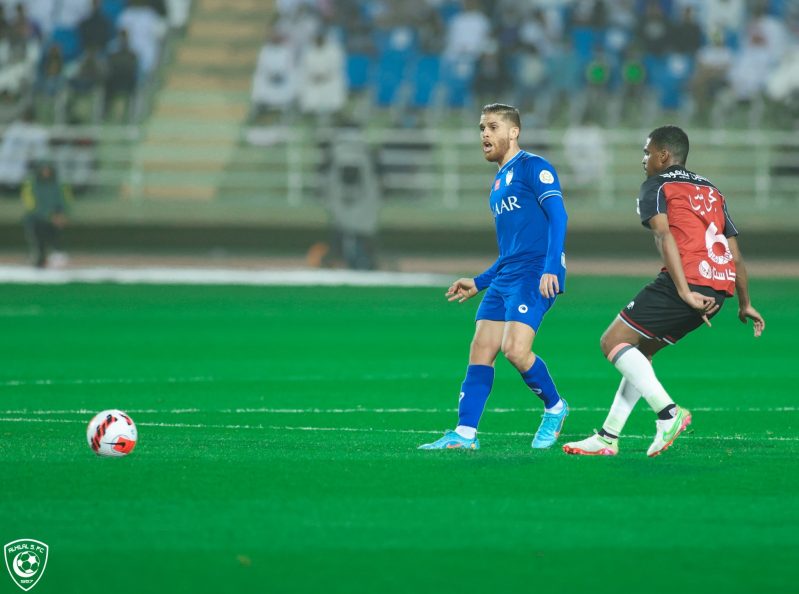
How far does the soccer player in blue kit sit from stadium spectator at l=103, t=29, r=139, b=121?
20.9 m

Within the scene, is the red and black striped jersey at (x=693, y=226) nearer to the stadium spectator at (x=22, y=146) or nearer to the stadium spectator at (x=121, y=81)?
the stadium spectator at (x=22, y=146)

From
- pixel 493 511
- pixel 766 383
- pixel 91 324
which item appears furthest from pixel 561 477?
pixel 91 324

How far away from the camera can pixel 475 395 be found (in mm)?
8461

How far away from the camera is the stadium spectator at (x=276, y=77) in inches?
1108

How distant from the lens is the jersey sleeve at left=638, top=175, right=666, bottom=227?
7.92 m

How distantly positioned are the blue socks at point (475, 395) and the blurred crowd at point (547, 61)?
19425mm

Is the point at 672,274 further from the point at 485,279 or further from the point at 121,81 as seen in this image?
the point at 121,81

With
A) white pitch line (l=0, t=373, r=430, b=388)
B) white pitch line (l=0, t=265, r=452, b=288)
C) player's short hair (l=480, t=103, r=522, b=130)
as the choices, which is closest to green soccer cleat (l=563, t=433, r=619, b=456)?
player's short hair (l=480, t=103, r=522, b=130)

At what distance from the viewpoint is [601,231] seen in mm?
27281

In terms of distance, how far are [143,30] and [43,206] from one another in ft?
20.3

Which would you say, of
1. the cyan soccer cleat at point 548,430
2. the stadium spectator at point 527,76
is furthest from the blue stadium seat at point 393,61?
the cyan soccer cleat at point 548,430

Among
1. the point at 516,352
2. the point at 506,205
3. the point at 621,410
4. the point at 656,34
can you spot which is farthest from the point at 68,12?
the point at 621,410

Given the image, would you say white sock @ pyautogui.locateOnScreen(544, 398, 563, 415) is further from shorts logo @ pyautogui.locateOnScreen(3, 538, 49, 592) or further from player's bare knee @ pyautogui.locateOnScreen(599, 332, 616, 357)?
shorts logo @ pyautogui.locateOnScreen(3, 538, 49, 592)

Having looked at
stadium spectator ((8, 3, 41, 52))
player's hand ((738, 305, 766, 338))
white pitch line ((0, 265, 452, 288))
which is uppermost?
stadium spectator ((8, 3, 41, 52))
